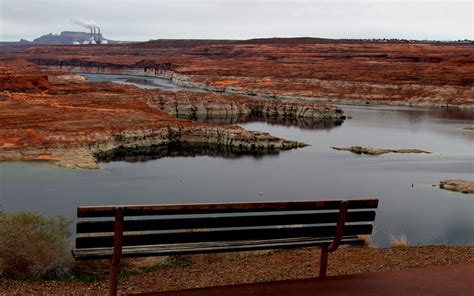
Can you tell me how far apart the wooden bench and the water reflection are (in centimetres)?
2649

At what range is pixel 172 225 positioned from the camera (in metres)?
5.74

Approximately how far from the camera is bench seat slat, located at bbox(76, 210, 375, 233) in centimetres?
566

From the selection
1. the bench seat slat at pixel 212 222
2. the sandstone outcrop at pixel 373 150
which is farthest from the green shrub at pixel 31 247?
the sandstone outcrop at pixel 373 150

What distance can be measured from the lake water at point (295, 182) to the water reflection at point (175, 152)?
40 cm

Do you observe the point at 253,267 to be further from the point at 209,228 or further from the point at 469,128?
the point at 469,128

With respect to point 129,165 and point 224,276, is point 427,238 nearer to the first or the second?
point 224,276

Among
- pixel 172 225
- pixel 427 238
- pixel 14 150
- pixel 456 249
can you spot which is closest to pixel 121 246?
pixel 172 225

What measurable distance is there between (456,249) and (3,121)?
31.3 metres

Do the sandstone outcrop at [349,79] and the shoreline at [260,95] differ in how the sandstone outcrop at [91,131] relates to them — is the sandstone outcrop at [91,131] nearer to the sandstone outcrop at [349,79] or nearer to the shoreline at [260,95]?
the shoreline at [260,95]

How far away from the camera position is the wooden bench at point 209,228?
18.4 ft

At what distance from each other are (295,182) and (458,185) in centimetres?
802

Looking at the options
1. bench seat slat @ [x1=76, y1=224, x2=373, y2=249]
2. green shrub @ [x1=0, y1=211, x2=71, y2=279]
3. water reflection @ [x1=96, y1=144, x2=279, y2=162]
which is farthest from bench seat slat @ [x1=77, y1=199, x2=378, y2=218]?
water reflection @ [x1=96, y1=144, x2=279, y2=162]

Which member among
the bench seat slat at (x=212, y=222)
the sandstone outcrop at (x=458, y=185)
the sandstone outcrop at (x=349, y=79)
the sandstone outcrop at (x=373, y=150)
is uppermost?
the sandstone outcrop at (x=349, y=79)

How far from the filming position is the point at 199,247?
6129mm
